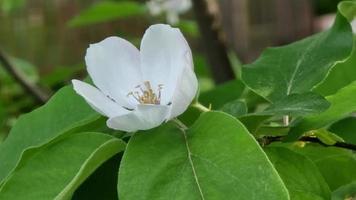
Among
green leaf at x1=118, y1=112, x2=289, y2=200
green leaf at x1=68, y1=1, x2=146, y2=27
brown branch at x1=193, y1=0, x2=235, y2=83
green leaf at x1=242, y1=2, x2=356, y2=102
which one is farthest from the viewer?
green leaf at x1=68, y1=1, x2=146, y2=27

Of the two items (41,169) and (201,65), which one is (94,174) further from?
(201,65)

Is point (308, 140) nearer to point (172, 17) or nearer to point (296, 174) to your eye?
point (296, 174)

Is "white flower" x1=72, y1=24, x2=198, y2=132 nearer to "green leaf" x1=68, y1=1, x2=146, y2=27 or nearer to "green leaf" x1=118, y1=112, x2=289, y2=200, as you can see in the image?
"green leaf" x1=118, y1=112, x2=289, y2=200

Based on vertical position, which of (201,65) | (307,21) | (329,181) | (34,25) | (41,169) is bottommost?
(34,25)

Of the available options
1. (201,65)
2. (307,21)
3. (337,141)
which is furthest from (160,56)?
(307,21)

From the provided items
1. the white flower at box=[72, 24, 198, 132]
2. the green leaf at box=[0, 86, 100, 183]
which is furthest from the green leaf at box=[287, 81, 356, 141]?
the green leaf at box=[0, 86, 100, 183]

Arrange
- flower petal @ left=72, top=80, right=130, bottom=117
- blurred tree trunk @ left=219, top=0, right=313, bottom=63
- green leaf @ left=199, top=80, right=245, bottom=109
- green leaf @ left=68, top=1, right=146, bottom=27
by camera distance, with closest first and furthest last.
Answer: flower petal @ left=72, top=80, right=130, bottom=117 → green leaf @ left=199, top=80, right=245, bottom=109 → green leaf @ left=68, top=1, right=146, bottom=27 → blurred tree trunk @ left=219, top=0, right=313, bottom=63

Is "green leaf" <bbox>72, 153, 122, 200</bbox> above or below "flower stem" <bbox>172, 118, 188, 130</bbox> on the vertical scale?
below
